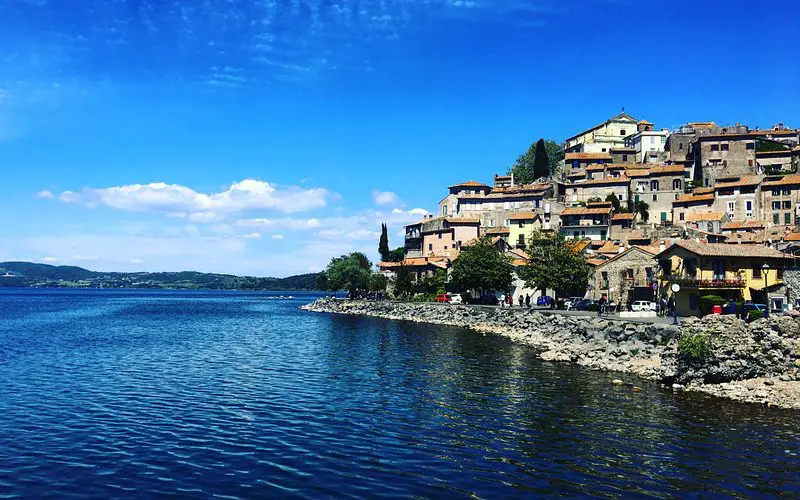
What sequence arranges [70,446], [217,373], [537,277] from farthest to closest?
[537,277] < [217,373] < [70,446]

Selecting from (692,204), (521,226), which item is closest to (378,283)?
(521,226)

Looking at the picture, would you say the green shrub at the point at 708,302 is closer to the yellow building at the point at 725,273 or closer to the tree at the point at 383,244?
the yellow building at the point at 725,273

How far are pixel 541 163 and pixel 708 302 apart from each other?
94.2 m

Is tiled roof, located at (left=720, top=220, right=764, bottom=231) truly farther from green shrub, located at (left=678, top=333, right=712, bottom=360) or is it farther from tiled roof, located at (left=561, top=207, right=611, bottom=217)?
green shrub, located at (left=678, top=333, right=712, bottom=360)

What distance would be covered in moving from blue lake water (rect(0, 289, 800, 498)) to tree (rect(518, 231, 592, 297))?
125ft

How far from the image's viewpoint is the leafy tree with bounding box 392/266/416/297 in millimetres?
118312

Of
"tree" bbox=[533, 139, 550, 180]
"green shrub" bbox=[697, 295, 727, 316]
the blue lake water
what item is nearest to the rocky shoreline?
the blue lake water

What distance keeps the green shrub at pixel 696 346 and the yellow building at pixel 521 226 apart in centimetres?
8593

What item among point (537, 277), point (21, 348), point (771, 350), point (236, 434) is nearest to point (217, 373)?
point (236, 434)

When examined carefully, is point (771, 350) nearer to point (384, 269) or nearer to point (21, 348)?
point (21, 348)

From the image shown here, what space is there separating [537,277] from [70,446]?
216ft

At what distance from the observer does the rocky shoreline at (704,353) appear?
101 ft

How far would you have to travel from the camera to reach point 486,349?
51.0 meters

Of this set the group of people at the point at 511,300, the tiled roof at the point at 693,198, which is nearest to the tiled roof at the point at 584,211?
the tiled roof at the point at 693,198
